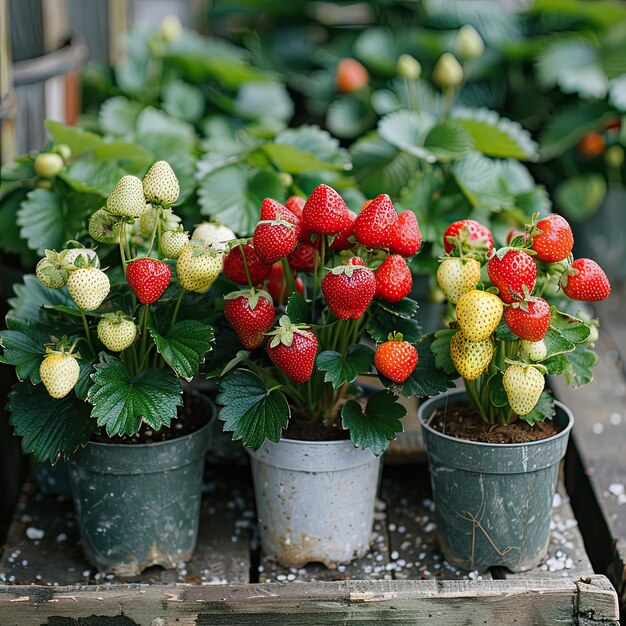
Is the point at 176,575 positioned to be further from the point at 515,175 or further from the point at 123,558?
the point at 515,175

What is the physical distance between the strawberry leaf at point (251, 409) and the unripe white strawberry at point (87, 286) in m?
0.22

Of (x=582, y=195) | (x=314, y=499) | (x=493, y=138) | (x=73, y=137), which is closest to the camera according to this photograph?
(x=314, y=499)

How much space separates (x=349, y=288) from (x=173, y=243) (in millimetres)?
265

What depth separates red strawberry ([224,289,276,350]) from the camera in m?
1.36

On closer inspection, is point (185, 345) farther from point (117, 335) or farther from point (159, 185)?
point (159, 185)

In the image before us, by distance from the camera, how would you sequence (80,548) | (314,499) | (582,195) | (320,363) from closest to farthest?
(320,363) < (314,499) < (80,548) < (582,195)

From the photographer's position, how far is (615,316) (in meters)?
2.58

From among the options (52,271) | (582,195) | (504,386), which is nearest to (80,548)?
(52,271)

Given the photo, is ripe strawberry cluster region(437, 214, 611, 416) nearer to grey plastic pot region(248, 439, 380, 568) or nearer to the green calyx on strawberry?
grey plastic pot region(248, 439, 380, 568)

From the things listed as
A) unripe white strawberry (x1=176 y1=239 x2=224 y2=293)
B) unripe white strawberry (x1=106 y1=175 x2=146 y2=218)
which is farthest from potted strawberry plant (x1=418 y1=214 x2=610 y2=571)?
unripe white strawberry (x1=106 y1=175 x2=146 y2=218)

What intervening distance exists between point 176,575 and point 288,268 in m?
0.51

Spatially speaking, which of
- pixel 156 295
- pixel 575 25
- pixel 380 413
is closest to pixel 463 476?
pixel 380 413

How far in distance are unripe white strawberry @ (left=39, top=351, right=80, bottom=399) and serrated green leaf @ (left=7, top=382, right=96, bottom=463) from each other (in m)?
0.08

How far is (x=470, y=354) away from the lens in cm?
135
